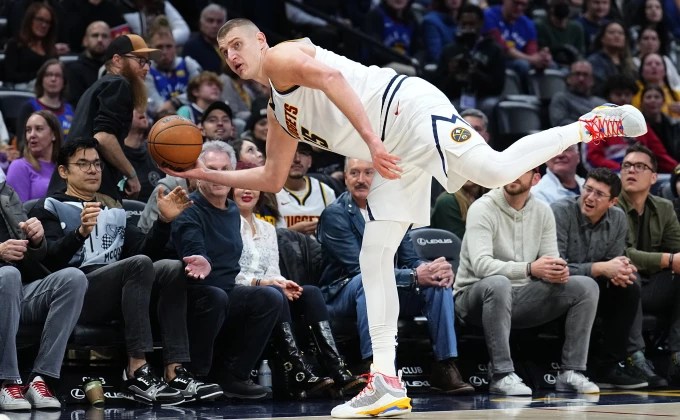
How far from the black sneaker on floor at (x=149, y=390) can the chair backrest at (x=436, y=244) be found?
7.92ft

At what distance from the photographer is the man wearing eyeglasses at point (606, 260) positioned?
23.4 feet

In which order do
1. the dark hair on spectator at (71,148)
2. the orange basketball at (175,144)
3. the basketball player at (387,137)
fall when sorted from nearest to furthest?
the basketball player at (387,137) < the orange basketball at (175,144) < the dark hair on spectator at (71,148)

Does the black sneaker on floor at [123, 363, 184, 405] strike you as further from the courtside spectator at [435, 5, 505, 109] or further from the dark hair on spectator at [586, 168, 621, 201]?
the courtside spectator at [435, 5, 505, 109]

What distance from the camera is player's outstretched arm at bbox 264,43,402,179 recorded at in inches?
176

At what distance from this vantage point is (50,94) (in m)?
8.12

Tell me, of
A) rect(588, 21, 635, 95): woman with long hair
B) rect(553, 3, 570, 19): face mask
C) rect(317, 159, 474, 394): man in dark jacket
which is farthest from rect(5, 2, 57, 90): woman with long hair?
rect(553, 3, 570, 19): face mask

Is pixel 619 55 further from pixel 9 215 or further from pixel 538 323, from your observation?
pixel 9 215

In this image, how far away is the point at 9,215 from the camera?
5816 millimetres

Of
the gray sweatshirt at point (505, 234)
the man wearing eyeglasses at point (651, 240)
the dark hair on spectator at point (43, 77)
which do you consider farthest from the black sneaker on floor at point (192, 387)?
the man wearing eyeglasses at point (651, 240)

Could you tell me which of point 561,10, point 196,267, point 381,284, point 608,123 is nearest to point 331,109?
point 381,284

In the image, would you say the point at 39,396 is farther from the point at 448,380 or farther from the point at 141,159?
the point at 141,159

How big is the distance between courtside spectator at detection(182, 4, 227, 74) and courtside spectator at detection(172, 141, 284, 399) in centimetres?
423

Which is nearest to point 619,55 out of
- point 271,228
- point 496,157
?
point 271,228

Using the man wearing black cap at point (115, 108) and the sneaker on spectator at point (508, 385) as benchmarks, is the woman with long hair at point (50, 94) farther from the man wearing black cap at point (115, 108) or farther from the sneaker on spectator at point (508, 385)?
the sneaker on spectator at point (508, 385)
